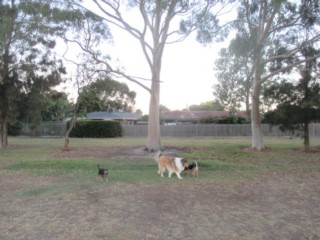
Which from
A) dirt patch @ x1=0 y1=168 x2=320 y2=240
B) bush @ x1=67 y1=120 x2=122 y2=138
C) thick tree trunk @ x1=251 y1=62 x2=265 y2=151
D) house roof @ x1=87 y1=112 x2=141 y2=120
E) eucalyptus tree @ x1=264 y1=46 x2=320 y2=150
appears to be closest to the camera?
dirt patch @ x1=0 y1=168 x2=320 y2=240

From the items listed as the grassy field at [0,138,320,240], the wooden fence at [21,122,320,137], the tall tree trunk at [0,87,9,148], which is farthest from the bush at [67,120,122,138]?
the grassy field at [0,138,320,240]

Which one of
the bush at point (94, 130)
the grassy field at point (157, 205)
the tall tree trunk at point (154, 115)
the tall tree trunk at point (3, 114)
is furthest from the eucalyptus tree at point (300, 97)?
the bush at point (94, 130)

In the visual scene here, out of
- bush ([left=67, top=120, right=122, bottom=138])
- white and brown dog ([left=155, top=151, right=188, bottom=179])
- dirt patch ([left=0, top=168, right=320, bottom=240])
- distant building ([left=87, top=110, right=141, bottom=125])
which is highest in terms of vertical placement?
distant building ([left=87, top=110, right=141, bottom=125])

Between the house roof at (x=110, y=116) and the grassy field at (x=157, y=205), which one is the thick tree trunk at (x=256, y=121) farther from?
the house roof at (x=110, y=116)

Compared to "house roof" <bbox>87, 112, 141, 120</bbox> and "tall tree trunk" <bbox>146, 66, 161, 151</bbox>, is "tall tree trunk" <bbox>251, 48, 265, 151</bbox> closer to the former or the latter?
"tall tree trunk" <bbox>146, 66, 161, 151</bbox>

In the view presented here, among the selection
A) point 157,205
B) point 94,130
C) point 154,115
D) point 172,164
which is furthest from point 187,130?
point 157,205

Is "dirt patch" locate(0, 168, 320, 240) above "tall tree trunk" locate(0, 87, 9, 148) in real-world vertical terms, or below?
below

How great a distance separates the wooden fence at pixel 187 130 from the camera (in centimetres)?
4419

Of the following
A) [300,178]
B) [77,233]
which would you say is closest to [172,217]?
[77,233]

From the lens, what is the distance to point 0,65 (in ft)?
71.4

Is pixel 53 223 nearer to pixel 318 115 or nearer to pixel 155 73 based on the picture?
pixel 155 73

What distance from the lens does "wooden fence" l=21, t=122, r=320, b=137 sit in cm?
4419

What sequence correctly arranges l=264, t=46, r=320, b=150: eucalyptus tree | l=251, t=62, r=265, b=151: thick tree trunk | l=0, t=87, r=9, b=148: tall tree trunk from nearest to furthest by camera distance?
l=264, t=46, r=320, b=150: eucalyptus tree → l=251, t=62, r=265, b=151: thick tree trunk → l=0, t=87, r=9, b=148: tall tree trunk

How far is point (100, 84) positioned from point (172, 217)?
16.0 metres
